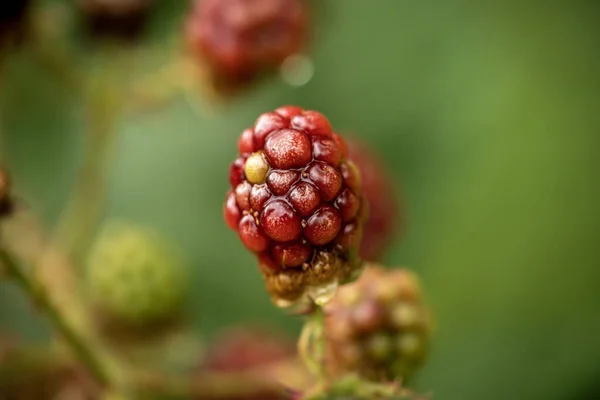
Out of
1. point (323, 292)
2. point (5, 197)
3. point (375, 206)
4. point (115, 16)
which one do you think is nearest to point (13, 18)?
point (115, 16)

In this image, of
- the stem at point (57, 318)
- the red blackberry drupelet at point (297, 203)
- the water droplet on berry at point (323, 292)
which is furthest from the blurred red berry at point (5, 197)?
the water droplet on berry at point (323, 292)

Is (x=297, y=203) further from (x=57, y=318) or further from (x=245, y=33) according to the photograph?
(x=245, y=33)

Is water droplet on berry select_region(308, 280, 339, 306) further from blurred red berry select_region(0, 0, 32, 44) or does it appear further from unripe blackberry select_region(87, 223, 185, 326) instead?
blurred red berry select_region(0, 0, 32, 44)

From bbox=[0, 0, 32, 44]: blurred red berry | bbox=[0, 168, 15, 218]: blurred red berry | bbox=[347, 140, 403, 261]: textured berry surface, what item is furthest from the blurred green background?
bbox=[0, 168, 15, 218]: blurred red berry

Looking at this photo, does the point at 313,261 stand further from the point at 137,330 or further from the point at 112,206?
the point at 112,206

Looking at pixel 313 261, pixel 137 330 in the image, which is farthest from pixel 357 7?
pixel 313 261

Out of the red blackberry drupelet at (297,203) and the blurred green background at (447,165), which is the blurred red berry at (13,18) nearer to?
the blurred green background at (447,165)
